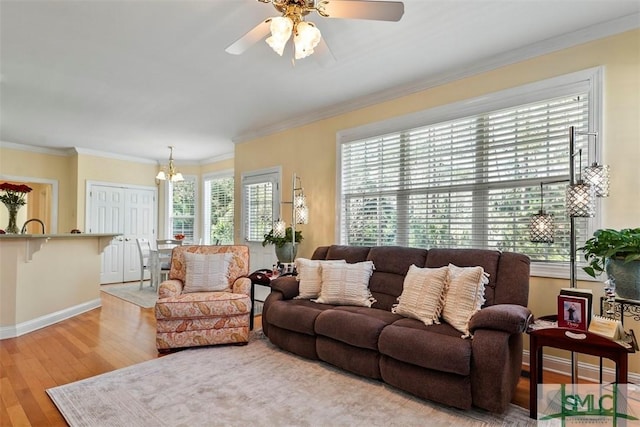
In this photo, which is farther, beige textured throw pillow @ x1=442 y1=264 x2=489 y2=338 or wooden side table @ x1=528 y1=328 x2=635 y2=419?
beige textured throw pillow @ x1=442 y1=264 x2=489 y2=338

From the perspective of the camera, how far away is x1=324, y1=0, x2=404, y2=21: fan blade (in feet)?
5.92

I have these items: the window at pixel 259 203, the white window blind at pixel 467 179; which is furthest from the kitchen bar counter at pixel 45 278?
the white window blind at pixel 467 179

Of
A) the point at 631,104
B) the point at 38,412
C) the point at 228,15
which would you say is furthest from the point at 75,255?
the point at 631,104

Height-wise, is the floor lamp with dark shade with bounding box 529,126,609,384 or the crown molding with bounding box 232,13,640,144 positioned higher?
the crown molding with bounding box 232,13,640,144

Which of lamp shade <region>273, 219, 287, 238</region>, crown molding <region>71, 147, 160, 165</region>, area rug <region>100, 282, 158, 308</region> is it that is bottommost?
area rug <region>100, 282, 158, 308</region>

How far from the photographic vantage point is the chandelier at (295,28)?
1.86m

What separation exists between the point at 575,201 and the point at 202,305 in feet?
10.1

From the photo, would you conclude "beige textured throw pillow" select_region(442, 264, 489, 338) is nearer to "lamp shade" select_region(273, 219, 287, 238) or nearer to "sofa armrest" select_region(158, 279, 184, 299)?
"lamp shade" select_region(273, 219, 287, 238)

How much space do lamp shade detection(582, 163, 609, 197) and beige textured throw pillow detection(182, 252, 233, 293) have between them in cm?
332

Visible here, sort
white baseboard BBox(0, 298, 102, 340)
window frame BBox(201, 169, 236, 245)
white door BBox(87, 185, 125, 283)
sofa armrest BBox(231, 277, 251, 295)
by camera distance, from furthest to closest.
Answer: window frame BBox(201, 169, 236, 245)
white door BBox(87, 185, 125, 283)
white baseboard BBox(0, 298, 102, 340)
sofa armrest BBox(231, 277, 251, 295)

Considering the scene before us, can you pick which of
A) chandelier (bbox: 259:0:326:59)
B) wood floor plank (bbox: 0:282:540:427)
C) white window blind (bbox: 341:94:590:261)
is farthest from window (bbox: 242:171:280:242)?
chandelier (bbox: 259:0:326:59)

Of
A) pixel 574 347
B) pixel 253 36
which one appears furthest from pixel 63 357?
pixel 574 347

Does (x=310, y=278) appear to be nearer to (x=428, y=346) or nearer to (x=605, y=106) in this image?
(x=428, y=346)

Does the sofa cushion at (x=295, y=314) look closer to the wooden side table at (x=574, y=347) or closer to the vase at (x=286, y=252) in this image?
the vase at (x=286, y=252)
